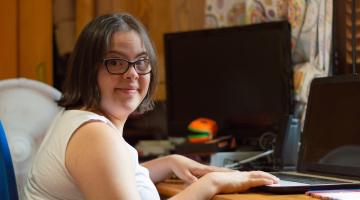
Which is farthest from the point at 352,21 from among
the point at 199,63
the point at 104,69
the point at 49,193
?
the point at 49,193

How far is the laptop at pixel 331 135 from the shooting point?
60.8 inches

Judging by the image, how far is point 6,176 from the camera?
56.5 inches

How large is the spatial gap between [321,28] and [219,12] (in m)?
0.63

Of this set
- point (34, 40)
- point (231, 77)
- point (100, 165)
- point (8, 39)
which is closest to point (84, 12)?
point (34, 40)

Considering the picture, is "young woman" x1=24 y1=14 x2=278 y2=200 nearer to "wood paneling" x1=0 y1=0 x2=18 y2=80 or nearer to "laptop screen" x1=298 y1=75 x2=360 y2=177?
"laptop screen" x1=298 y1=75 x2=360 y2=177

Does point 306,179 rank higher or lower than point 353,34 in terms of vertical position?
lower

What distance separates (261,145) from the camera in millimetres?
2197

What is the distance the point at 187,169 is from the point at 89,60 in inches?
19.1

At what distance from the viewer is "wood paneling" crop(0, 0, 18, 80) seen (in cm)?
273

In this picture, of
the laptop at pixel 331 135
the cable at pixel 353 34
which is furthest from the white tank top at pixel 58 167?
the cable at pixel 353 34

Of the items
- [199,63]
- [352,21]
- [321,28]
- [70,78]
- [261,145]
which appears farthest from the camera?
[199,63]

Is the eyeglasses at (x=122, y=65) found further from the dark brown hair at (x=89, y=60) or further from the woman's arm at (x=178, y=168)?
the woman's arm at (x=178, y=168)

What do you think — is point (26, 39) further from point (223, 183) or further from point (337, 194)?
point (337, 194)

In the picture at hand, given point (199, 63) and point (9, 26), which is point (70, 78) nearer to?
point (199, 63)
